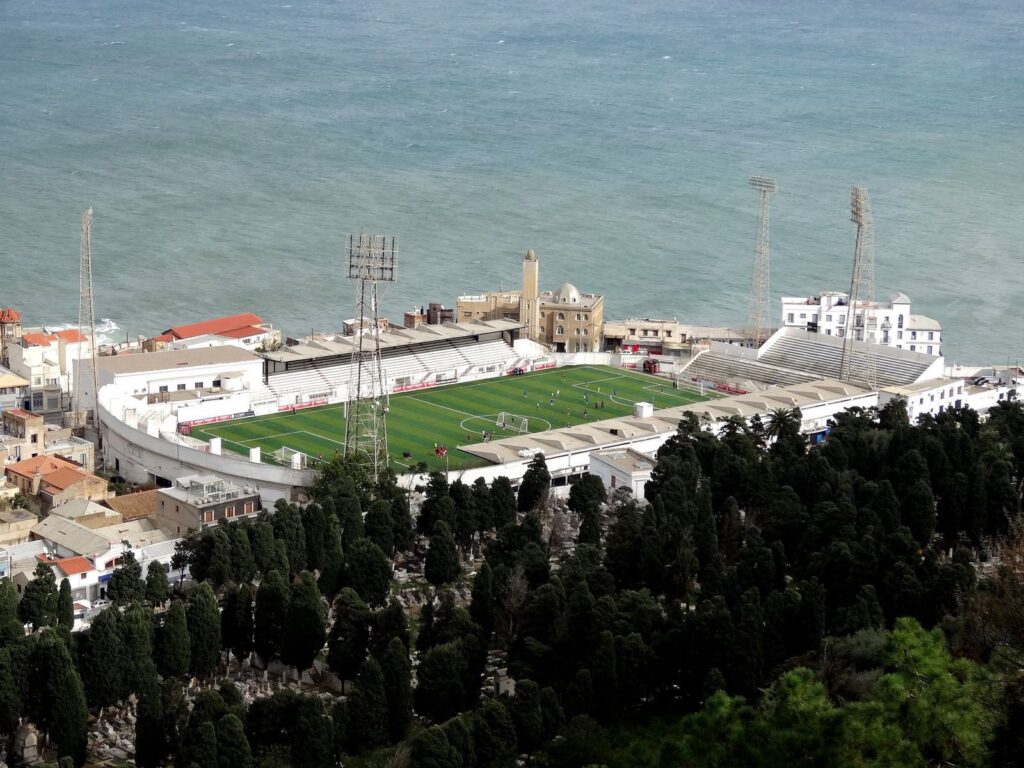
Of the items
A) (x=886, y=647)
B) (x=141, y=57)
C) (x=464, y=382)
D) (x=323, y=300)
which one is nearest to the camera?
(x=886, y=647)

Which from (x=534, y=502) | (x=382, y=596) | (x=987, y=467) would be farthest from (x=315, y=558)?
(x=987, y=467)

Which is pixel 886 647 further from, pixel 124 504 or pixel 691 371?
pixel 691 371

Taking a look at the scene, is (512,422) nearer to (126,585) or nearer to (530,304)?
(530,304)

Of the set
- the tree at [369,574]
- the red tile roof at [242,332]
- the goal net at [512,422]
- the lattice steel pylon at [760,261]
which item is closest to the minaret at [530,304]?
the lattice steel pylon at [760,261]

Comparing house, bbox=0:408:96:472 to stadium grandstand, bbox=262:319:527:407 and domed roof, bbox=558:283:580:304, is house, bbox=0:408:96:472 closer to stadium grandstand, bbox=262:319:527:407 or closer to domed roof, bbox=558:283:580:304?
stadium grandstand, bbox=262:319:527:407

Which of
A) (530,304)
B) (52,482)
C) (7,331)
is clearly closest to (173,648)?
(52,482)
